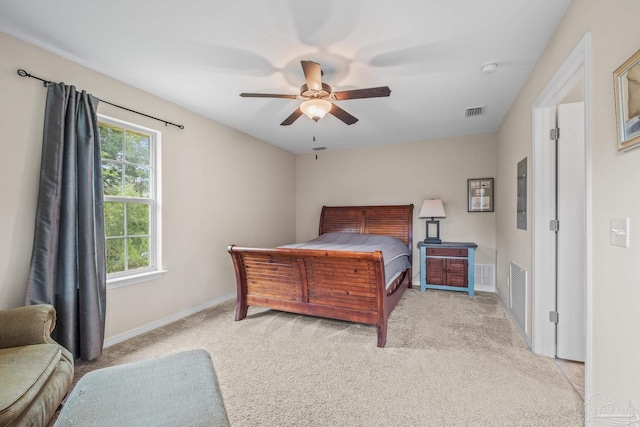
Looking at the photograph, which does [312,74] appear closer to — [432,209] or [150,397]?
[150,397]

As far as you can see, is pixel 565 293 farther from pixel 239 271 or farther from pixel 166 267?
pixel 166 267

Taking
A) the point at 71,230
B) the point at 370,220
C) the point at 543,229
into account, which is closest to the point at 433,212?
the point at 370,220

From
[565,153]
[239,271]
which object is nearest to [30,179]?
[239,271]

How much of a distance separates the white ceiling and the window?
0.36 metres

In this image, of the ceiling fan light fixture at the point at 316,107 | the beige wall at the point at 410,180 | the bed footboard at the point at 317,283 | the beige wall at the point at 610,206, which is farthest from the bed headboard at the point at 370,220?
the beige wall at the point at 610,206

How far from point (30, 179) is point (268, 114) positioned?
2.35 m

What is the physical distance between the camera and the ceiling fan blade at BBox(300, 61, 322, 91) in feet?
6.53

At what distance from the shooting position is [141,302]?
284 cm

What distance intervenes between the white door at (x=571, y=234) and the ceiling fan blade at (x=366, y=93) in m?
1.48

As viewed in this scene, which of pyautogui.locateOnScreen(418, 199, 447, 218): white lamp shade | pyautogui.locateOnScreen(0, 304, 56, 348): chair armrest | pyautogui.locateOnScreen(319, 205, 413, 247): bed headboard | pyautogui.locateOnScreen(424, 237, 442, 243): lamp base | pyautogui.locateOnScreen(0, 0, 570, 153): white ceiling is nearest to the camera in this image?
pyautogui.locateOnScreen(0, 304, 56, 348): chair armrest

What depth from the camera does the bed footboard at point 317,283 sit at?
2.57 meters

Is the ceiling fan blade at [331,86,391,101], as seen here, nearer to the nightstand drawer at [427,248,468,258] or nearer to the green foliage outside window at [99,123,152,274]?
the green foliage outside window at [99,123,152,274]

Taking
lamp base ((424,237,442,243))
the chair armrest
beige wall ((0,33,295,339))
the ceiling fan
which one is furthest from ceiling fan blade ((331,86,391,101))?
lamp base ((424,237,442,243))

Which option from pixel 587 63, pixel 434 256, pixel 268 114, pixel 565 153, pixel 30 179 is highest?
pixel 268 114
